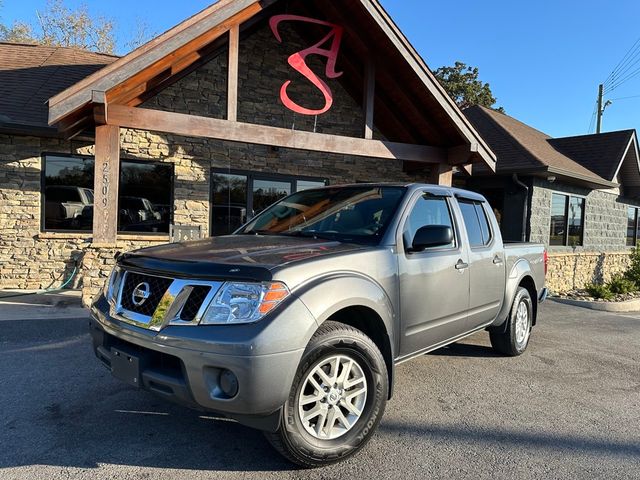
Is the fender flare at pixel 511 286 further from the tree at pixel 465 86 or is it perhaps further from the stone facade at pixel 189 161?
the tree at pixel 465 86

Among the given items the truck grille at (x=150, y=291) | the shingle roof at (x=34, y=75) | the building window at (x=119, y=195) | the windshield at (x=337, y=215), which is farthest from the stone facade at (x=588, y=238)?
the shingle roof at (x=34, y=75)

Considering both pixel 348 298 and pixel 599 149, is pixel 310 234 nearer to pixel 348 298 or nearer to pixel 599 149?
pixel 348 298

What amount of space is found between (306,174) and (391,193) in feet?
24.3

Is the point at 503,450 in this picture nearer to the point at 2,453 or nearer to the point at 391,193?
the point at 391,193

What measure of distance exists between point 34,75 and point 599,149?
16.6 metres

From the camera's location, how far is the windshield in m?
3.71

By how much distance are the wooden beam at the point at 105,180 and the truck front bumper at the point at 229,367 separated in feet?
17.3

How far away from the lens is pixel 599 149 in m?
15.6

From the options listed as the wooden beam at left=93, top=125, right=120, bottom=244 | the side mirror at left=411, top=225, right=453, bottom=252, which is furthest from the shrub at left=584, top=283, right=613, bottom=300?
the wooden beam at left=93, top=125, right=120, bottom=244

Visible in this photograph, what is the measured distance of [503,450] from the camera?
3.21m

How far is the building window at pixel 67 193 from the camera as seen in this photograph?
9.16m

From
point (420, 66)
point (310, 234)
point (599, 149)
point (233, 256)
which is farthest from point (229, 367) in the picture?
point (599, 149)

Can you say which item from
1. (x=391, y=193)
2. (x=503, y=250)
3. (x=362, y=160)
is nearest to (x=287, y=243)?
(x=391, y=193)

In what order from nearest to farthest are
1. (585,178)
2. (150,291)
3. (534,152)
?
(150,291) < (534,152) < (585,178)
